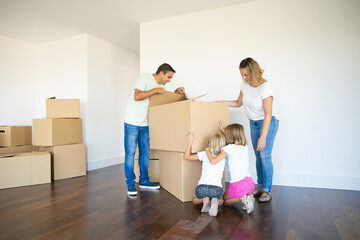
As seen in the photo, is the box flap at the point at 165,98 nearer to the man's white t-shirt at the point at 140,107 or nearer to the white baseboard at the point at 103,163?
the man's white t-shirt at the point at 140,107

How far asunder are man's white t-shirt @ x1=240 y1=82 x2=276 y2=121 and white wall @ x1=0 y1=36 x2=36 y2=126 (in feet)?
12.0

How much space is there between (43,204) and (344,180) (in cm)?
284

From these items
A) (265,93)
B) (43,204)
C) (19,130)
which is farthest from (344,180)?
(19,130)

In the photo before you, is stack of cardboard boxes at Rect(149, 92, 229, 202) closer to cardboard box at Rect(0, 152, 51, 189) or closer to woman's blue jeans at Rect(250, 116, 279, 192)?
woman's blue jeans at Rect(250, 116, 279, 192)

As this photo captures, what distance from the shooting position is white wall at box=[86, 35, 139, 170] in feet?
12.2

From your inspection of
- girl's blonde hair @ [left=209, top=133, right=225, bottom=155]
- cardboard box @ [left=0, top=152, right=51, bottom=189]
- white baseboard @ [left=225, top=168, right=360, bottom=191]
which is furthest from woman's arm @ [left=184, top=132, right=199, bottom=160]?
cardboard box @ [left=0, top=152, right=51, bottom=189]

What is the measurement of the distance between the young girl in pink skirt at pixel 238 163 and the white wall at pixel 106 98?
8.24ft

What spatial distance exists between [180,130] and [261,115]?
2.33 ft

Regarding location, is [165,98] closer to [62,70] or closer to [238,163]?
[238,163]

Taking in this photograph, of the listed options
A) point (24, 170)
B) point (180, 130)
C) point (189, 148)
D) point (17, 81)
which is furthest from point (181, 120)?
point (17, 81)

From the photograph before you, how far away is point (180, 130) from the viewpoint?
1984 mm

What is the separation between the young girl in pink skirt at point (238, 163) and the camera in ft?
5.75

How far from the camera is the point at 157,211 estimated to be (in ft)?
5.87

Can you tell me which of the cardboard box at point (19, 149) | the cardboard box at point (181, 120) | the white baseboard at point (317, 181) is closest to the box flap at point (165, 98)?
the cardboard box at point (181, 120)
